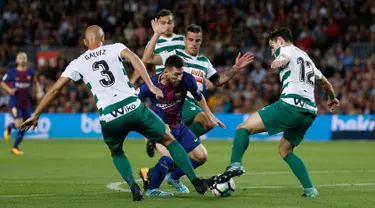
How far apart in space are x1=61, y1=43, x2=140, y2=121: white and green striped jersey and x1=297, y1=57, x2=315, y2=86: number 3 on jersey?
2151 mm

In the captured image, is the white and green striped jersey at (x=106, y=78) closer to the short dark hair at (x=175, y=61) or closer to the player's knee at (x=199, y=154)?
the short dark hair at (x=175, y=61)

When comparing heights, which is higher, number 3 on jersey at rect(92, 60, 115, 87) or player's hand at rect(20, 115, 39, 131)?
number 3 on jersey at rect(92, 60, 115, 87)

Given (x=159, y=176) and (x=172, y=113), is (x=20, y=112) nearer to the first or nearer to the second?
(x=172, y=113)

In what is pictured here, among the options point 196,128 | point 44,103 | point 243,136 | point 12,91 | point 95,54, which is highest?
point 95,54

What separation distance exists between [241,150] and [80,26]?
20526 mm

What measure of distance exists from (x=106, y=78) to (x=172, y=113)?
1463mm

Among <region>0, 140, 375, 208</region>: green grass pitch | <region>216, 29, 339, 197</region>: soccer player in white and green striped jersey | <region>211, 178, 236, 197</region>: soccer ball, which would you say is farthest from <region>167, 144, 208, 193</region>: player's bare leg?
<region>211, 178, 236, 197</region>: soccer ball

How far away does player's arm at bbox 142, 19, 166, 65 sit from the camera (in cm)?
1056

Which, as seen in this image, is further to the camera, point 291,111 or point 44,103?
point 291,111

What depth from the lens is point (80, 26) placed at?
97.5ft

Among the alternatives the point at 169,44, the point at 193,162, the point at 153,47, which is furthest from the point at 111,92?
the point at 169,44

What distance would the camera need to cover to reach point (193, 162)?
10688 mm

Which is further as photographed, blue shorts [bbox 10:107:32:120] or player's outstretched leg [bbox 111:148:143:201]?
blue shorts [bbox 10:107:32:120]

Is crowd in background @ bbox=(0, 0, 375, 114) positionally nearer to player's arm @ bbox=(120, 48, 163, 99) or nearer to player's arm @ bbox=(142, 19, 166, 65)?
player's arm @ bbox=(142, 19, 166, 65)
